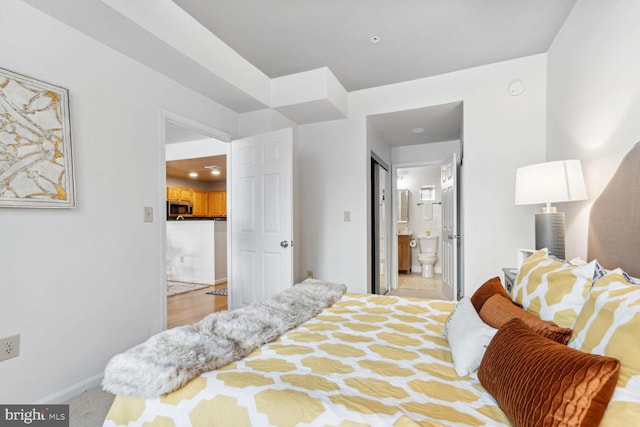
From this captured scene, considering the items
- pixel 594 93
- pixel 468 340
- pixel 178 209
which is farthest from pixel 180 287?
pixel 594 93

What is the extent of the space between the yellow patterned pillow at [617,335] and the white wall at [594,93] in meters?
1.00

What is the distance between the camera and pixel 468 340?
1.15 m

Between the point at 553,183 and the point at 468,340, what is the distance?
1.35 m

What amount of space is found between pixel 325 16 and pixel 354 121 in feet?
4.64

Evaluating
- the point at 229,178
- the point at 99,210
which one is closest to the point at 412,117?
the point at 229,178

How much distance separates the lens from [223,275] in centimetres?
557

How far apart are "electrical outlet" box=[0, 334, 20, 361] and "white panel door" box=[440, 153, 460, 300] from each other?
12.4ft

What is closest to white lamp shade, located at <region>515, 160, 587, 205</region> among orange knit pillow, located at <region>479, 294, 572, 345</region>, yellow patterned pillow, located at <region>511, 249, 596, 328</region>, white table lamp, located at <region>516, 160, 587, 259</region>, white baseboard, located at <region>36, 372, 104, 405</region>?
white table lamp, located at <region>516, 160, 587, 259</region>

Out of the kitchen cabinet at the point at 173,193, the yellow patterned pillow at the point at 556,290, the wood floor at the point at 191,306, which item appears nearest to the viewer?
the yellow patterned pillow at the point at 556,290

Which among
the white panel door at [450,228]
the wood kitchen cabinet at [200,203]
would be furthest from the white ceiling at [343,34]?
the wood kitchen cabinet at [200,203]

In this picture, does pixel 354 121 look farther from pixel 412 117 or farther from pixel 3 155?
pixel 3 155

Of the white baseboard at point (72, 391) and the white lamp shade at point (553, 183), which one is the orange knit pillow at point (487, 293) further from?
the white baseboard at point (72, 391)

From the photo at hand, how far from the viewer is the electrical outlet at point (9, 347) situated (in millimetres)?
1685

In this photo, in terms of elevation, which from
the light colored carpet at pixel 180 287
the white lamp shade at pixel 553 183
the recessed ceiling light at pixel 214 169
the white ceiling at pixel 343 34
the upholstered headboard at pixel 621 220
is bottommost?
the light colored carpet at pixel 180 287
